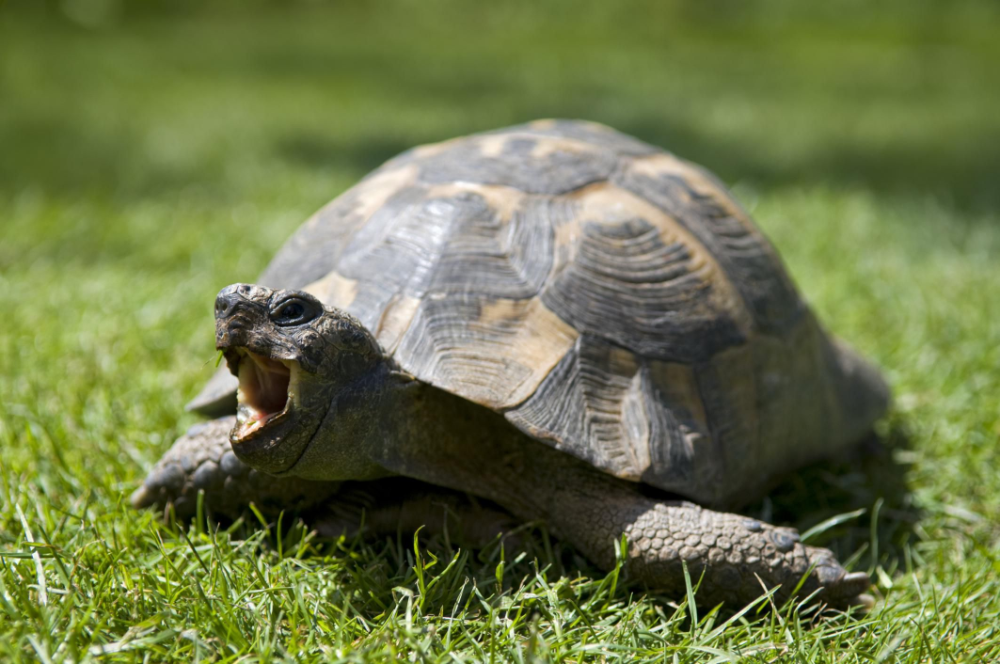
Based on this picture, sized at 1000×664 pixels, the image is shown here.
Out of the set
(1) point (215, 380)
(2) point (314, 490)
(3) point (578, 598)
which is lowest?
(3) point (578, 598)

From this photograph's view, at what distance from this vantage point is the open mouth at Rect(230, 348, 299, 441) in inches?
74.9

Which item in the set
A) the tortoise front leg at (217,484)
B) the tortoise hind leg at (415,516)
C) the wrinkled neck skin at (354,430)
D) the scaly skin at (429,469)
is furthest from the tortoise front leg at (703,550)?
the tortoise front leg at (217,484)

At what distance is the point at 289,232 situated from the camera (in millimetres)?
5094

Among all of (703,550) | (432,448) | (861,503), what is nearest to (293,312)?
(432,448)

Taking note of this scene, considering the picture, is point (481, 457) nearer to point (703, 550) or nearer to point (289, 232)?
point (703, 550)

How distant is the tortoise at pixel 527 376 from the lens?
201 centimetres

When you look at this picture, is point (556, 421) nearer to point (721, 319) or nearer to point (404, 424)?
point (404, 424)

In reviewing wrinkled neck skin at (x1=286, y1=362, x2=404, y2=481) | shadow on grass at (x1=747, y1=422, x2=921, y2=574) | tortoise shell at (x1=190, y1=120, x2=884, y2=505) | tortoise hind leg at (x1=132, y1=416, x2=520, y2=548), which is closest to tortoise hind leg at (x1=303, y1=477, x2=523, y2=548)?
tortoise hind leg at (x1=132, y1=416, x2=520, y2=548)

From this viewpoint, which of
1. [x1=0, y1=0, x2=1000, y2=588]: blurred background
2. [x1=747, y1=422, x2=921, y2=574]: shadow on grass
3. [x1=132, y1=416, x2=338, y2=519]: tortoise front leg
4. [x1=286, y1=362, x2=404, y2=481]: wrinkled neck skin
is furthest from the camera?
[x1=0, y1=0, x2=1000, y2=588]: blurred background

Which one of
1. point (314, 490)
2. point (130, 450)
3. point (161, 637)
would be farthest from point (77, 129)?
point (161, 637)

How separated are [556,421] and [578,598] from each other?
411 mm

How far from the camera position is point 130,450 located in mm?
2646

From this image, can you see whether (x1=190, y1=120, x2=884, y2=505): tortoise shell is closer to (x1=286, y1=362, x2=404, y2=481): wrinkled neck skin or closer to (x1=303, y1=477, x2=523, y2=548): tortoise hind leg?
(x1=286, y1=362, x2=404, y2=481): wrinkled neck skin

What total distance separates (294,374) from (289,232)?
3345 millimetres
